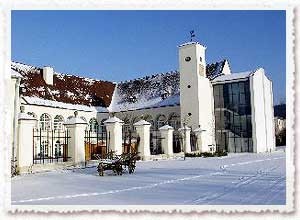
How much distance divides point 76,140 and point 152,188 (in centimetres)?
382

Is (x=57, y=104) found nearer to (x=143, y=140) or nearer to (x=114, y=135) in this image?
(x=143, y=140)

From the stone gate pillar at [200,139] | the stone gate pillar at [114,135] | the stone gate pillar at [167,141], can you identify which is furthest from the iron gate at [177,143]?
the stone gate pillar at [114,135]

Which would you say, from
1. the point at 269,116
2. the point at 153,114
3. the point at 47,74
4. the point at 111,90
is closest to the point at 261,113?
the point at 269,116

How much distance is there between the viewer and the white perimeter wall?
19192 millimetres

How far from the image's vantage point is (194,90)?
64.7ft

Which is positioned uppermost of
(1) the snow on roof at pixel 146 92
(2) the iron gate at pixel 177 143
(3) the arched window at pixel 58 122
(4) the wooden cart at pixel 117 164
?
(1) the snow on roof at pixel 146 92

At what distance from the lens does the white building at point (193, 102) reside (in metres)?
19.2

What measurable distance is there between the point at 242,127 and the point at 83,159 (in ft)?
37.8

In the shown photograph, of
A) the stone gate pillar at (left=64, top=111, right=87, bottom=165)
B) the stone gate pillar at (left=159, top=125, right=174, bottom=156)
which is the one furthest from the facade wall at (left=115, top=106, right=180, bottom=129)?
the stone gate pillar at (left=64, top=111, right=87, bottom=165)

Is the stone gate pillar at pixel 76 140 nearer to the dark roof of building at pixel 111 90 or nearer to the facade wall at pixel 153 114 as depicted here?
the dark roof of building at pixel 111 90

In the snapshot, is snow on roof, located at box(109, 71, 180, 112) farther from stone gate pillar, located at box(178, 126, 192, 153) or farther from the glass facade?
stone gate pillar, located at box(178, 126, 192, 153)

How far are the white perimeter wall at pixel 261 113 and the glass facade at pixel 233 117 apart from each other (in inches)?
10.7
